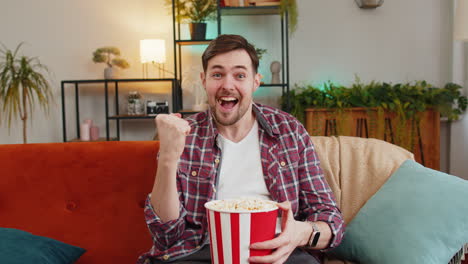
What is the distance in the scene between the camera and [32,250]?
140 centimetres

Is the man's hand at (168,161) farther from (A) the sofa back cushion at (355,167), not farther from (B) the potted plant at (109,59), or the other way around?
(B) the potted plant at (109,59)

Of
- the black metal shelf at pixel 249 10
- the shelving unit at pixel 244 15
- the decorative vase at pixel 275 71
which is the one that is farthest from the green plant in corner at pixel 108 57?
the decorative vase at pixel 275 71

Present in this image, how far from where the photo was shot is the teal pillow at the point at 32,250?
135cm

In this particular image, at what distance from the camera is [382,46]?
413 cm

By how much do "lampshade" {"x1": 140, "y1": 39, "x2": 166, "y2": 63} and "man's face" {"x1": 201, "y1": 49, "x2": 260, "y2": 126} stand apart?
2.42m

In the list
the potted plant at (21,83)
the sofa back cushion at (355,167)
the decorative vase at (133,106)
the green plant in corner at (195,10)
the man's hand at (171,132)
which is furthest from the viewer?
the decorative vase at (133,106)

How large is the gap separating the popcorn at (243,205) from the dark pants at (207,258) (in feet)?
1.27

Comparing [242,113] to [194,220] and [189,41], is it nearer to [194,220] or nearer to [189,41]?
[194,220]

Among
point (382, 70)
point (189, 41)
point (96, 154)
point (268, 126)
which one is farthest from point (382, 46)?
point (96, 154)

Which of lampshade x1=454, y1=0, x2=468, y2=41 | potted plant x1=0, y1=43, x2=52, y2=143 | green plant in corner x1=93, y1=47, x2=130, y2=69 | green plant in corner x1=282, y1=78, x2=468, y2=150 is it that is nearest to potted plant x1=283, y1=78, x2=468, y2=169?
green plant in corner x1=282, y1=78, x2=468, y2=150

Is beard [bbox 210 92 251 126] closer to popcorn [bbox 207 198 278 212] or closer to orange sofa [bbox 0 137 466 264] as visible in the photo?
orange sofa [bbox 0 137 466 264]

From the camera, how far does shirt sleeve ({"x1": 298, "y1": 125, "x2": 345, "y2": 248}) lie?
143 cm

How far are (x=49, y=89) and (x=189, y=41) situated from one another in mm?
1366

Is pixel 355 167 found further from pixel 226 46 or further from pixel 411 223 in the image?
pixel 226 46
